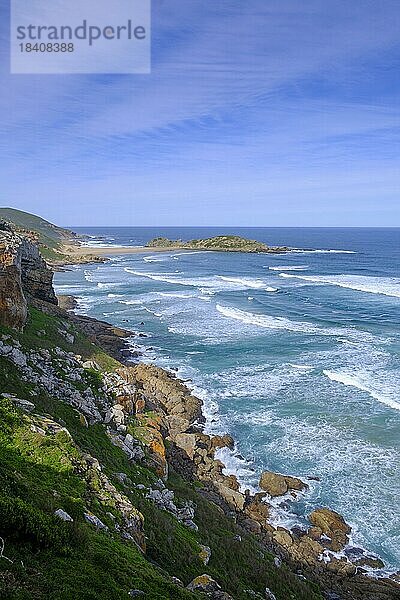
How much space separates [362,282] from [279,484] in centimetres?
6016

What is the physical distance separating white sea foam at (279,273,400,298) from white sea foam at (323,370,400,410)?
31.0 metres

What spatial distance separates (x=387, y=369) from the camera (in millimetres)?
37094

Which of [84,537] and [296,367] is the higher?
[84,537]

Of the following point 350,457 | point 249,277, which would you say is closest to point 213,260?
point 249,277

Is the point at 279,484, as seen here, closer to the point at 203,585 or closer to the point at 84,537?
the point at 203,585

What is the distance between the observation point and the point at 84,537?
9.81 metres

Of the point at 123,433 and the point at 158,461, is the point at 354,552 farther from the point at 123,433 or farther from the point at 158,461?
the point at 123,433

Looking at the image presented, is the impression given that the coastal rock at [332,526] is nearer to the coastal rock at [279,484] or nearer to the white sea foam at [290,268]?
the coastal rock at [279,484]

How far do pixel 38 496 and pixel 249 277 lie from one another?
7823 cm

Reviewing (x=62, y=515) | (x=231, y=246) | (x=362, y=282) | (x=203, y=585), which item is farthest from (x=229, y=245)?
(x=62, y=515)

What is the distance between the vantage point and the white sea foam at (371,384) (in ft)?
105

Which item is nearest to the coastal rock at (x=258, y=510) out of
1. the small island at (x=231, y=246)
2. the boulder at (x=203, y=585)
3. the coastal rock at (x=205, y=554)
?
the coastal rock at (x=205, y=554)

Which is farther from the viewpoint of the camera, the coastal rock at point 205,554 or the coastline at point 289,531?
the coastline at point 289,531

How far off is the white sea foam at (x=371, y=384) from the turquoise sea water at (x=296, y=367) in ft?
0.24
